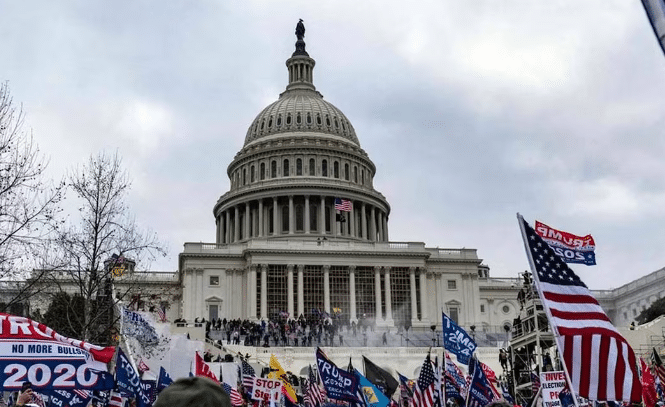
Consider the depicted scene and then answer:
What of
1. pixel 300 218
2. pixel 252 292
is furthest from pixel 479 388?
pixel 300 218

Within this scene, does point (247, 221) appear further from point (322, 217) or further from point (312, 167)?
point (312, 167)

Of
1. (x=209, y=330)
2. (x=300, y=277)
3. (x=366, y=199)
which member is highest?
(x=366, y=199)

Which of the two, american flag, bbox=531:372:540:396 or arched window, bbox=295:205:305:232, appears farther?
arched window, bbox=295:205:305:232

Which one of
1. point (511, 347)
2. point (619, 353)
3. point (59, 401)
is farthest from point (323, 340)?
point (619, 353)

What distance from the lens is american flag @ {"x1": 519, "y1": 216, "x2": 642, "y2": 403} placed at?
35.0 ft

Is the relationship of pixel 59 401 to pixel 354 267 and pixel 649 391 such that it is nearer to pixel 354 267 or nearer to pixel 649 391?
pixel 649 391

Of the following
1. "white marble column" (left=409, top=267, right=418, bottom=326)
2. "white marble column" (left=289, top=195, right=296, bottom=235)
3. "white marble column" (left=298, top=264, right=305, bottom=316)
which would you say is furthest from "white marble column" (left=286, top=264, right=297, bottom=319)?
"white marble column" (left=289, top=195, right=296, bottom=235)

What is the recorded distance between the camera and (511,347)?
1547 inches

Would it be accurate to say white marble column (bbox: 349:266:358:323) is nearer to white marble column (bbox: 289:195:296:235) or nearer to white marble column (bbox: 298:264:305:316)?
white marble column (bbox: 298:264:305:316)

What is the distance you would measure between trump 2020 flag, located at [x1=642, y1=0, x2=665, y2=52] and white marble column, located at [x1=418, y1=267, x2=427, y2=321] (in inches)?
3248

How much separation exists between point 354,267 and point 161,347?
55.2 metres

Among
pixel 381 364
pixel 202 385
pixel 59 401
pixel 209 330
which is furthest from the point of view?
pixel 209 330

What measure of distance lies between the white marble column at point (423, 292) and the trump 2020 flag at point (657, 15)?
8249cm

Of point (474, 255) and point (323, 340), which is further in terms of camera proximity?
point (474, 255)
